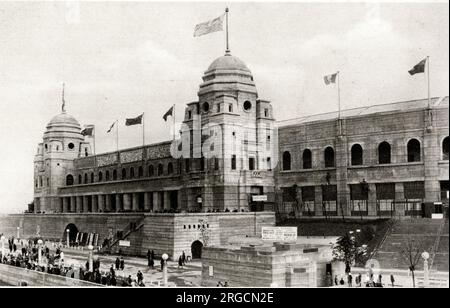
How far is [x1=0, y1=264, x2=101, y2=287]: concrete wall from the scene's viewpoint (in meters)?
31.0

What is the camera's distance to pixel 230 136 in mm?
51219

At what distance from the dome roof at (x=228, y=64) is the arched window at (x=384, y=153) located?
14.1m

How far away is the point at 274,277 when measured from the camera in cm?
2894

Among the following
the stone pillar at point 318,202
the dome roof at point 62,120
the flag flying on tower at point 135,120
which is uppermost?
the dome roof at point 62,120

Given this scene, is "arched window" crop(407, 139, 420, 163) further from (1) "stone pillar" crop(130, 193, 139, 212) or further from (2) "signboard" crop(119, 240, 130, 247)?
(1) "stone pillar" crop(130, 193, 139, 212)

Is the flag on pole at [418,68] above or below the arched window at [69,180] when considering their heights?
above

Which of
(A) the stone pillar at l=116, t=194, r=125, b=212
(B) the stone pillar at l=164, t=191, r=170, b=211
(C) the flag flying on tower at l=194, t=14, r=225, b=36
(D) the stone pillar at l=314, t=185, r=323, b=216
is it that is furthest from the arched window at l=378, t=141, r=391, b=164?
(A) the stone pillar at l=116, t=194, r=125, b=212

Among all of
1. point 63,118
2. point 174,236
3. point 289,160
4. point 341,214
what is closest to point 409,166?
point 341,214

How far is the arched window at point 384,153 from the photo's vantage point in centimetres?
4794

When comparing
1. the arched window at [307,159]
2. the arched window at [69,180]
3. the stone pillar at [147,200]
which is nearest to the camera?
the arched window at [307,159]

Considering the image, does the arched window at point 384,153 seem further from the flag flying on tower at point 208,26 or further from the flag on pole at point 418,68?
the flag flying on tower at point 208,26

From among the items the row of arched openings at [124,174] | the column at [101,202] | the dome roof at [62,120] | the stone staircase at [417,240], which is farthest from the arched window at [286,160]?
the dome roof at [62,120]

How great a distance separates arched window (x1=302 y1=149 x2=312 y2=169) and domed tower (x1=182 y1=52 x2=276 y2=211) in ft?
9.91

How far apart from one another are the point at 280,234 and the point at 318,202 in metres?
21.3
